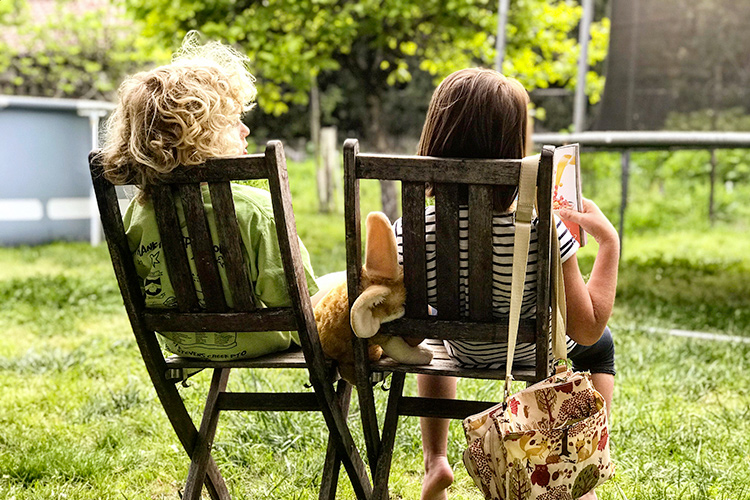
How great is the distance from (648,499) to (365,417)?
0.94 m

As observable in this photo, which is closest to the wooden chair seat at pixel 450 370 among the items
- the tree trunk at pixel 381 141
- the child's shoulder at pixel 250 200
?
the child's shoulder at pixel 250 200

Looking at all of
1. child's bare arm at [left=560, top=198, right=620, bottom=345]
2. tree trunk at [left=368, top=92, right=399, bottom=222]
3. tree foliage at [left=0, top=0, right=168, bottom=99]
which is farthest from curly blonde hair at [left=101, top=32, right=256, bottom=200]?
tree foliage at [left=0, top=0, right=168, bottom=99]

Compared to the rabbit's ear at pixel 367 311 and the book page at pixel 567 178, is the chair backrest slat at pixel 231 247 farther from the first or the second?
the book page at pixel 567 178

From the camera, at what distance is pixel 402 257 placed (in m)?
1.88

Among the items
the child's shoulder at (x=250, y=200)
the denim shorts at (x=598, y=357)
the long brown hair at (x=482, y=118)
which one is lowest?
the denim shorts at (x=598, y=357)

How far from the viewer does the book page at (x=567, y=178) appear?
194 centimetres

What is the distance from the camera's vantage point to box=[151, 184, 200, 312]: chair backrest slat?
6.06 ft

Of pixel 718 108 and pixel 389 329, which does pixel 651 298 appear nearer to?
pixel 718 108

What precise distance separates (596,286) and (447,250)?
1.35 ft

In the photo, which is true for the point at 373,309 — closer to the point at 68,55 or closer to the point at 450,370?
the point at 450,370

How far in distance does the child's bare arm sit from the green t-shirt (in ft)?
2.07

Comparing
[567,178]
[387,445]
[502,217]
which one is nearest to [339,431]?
[387,445]

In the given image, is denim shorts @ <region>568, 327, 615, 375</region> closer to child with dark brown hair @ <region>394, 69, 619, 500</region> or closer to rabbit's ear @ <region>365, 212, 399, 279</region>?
child with dark brown hair @ <region>394, 69, 619, 500</region>

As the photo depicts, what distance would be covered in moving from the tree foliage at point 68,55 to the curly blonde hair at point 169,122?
10.3 m
